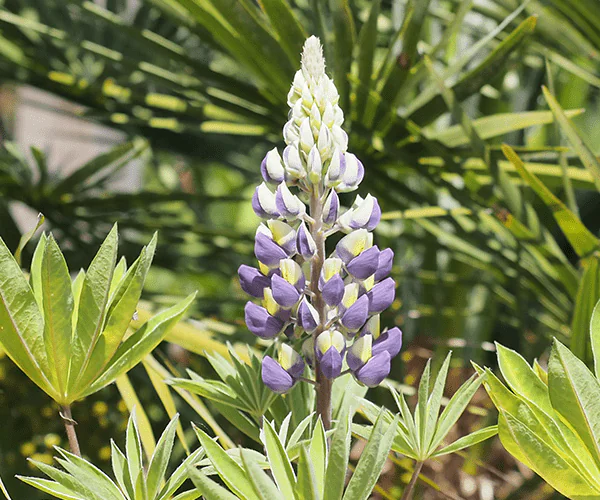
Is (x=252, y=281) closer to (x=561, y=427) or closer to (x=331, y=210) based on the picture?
(x=331, y=210)

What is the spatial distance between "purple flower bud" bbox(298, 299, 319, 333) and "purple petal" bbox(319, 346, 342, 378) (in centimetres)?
2

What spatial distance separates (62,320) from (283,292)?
13 centimetres

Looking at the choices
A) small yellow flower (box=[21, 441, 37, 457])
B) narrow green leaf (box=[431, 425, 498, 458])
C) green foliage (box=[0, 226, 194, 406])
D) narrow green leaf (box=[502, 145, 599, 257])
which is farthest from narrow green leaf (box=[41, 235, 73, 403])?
small yellow flower (box=[21, 441, 37, 457])

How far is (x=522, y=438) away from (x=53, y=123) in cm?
293

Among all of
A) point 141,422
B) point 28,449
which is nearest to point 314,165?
point 141,422

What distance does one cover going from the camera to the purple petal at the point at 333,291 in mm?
378

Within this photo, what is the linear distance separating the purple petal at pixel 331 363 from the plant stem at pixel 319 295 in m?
0.01

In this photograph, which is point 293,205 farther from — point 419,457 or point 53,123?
point 53,123

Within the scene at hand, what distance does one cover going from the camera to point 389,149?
0.74 m

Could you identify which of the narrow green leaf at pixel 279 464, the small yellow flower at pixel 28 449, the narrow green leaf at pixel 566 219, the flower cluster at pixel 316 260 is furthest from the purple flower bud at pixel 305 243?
the small yellow flower at pixel 28 449

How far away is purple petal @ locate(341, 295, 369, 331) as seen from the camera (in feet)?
1.28

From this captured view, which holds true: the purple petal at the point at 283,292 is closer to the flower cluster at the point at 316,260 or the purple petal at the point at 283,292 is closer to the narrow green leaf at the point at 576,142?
the flower cluster at the point at 316,260

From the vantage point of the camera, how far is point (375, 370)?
1.28 ft

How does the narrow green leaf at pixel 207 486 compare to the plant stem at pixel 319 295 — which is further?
the plant stem at pixel 319 295
